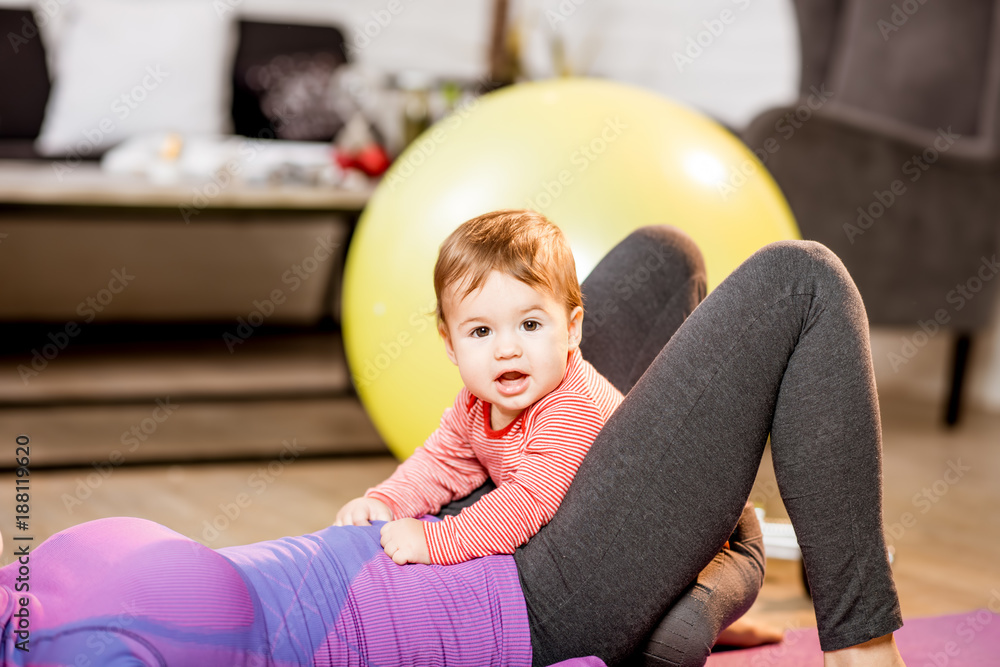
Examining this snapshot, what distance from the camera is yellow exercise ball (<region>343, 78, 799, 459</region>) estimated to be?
127 cm

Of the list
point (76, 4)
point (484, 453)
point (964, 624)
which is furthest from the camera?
point (76, 4)

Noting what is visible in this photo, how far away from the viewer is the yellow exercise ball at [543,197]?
1.27m

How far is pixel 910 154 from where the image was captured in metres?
2.18

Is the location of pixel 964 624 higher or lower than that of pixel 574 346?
lower

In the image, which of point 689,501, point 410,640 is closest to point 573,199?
point 689,501

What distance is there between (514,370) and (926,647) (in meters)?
0.69

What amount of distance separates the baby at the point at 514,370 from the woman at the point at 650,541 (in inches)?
0.9

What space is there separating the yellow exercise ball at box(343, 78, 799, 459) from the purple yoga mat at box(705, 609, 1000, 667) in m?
0.46

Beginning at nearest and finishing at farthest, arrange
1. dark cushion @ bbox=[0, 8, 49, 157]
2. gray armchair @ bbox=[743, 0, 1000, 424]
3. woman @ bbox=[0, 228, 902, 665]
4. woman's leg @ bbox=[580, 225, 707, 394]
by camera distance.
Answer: woman @ bbox=[0, 228, 902, 665], woman's leg @ bbox=[580, 225, 707, 394], gray armchair @ bbox=[743, 0, 1000, 424], dark cushion @ bbox=[0, 8, 49, 157]

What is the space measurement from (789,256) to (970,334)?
6.06ft

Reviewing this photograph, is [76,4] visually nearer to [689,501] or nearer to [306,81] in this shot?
[306,81]

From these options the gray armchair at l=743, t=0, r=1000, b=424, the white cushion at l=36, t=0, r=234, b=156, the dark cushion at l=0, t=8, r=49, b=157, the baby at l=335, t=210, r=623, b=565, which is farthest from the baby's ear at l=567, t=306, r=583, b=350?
the dark cushion at l=0, t=8, r=49, b=157

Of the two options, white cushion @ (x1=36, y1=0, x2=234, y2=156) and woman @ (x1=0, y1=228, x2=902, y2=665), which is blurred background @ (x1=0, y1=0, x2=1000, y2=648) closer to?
white cushion @ (x1=36, y1=0, x2=234, y2=156)

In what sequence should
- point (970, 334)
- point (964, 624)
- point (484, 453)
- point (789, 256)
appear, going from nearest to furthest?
point (789, 256) → point (484, 453) → point (964, 624) → point (970, 334)
